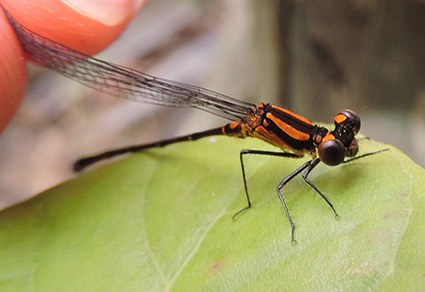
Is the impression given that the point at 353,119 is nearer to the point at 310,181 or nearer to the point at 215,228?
the point at 310,181

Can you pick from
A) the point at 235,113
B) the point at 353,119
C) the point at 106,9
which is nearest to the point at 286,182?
the point at 353,119

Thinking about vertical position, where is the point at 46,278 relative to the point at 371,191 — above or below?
below

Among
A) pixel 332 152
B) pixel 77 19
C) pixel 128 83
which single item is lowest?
pixel 128 83

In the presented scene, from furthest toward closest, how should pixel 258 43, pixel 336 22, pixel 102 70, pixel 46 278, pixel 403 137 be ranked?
pixel 258 43
pixel 336 22
pixel 403 137
pixel 102 70
pixel 46 278

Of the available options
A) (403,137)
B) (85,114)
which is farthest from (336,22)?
(85,114)

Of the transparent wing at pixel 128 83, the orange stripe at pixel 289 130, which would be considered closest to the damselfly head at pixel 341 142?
the orange stripe at pixel 289 130

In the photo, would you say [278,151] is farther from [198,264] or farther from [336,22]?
[336,22]

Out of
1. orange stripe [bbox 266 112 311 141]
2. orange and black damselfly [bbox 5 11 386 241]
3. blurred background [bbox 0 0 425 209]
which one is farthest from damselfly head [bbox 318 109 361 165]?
blurred background [bbox 0 0 425 209]
